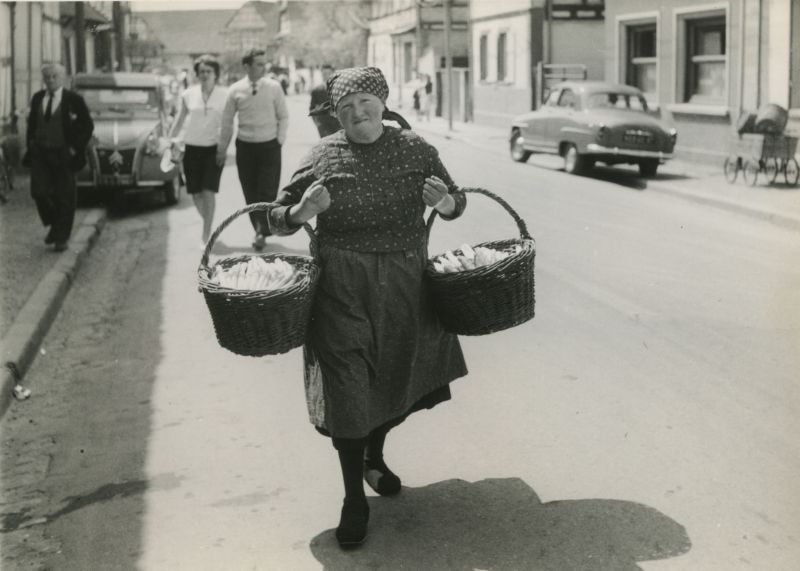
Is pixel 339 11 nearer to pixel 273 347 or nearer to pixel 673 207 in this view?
pixel 673 207

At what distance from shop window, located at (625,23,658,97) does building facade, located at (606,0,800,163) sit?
0.07 feet

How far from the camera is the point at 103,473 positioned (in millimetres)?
4953

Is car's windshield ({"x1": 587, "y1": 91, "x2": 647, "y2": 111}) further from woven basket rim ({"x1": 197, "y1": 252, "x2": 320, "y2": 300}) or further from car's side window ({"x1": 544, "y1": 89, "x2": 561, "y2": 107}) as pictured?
woven basket rim ({"x1": 197, "y1": 252, "x2": 320, "y2": 300})

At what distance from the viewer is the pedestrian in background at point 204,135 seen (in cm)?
1028

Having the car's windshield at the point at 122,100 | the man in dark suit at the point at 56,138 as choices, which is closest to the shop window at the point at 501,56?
the car's windshield at the point at 122,100

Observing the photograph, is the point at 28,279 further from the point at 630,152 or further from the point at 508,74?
the point at 508,74

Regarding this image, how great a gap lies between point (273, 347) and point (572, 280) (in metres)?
5.50

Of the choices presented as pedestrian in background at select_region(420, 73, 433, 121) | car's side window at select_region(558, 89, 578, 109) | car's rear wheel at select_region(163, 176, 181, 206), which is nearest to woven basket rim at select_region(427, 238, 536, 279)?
car's rear wheel at select_region(163, 176, 181, 206)

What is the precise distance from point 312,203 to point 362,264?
1.00 feet

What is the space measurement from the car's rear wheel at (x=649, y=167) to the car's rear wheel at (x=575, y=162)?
93 centimetres

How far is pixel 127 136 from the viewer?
48.1ft

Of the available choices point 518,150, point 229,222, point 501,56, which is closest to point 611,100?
point 518,150

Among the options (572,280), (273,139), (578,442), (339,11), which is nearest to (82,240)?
(273,139)

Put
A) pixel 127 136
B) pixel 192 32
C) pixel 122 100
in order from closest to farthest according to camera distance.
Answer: pixel 127 136 < pixel 122 100 < pixel 192 32
